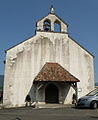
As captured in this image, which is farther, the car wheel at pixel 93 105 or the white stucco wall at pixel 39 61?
the white stucco wall at pixel 39 61

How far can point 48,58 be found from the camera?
16500 mm

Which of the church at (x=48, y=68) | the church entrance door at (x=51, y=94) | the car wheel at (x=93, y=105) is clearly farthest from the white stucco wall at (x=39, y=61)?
the car wheel at (x=93, y=105)

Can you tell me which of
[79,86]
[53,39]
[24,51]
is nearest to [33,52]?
[24,51]

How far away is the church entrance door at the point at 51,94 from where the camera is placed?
15812 millimetres

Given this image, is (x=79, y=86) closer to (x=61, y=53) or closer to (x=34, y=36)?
(x=61, y=53)

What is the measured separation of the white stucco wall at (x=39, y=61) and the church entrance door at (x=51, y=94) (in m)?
1.32

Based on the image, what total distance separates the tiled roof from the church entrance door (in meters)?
2.11

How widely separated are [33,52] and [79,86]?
6.76m

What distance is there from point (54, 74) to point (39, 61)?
8.62 ft

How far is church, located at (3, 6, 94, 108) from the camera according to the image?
576 inches

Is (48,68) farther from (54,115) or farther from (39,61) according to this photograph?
(54,115)

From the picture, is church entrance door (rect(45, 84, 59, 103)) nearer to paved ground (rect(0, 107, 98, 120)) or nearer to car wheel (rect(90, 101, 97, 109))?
car wheel (rect(90, 101, 97, 109))

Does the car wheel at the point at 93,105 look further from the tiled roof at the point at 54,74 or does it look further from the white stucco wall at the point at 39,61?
the white stucco wall at the point at 39,61

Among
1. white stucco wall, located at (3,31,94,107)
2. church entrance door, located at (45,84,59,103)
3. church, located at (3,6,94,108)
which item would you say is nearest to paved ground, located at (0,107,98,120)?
church, located at (3,6,94,108)
